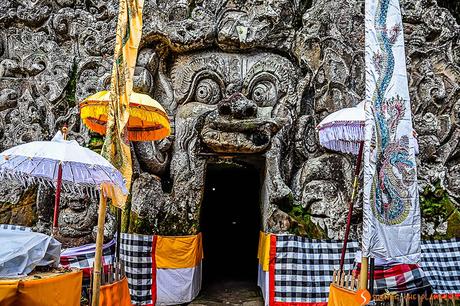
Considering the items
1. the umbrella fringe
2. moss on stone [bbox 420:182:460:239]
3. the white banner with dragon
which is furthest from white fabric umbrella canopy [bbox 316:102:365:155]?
moss on stone [bbox 420:182:460:239]

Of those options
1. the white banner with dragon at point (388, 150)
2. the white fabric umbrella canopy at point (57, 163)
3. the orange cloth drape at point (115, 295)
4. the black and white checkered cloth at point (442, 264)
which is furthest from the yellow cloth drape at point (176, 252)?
the white banner with dragon at point (388, 150)

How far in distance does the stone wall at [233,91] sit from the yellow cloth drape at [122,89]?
309cm

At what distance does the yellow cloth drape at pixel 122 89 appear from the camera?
→ 4.41 meters

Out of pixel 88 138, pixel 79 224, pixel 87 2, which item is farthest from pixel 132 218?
pixel 87 2

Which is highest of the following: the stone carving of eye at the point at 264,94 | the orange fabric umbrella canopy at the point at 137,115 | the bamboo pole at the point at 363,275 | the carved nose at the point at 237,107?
the stone carving of eye at the point at 264,94

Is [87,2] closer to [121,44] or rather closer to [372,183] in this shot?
[121,44]

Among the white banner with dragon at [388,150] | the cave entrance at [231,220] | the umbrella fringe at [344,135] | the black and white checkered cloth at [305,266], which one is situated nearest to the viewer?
the white banner with dragon at [388,150]

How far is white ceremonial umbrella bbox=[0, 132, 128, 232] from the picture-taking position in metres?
4.29

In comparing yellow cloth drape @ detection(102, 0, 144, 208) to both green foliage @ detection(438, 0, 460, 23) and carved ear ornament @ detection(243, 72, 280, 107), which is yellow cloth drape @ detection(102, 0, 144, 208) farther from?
green foliage @ detection(438, 0, 460, 23)

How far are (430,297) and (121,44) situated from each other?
4.92 meters

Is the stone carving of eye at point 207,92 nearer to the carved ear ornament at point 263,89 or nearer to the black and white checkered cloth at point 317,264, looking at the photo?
the carved ear ornament at point 263,89

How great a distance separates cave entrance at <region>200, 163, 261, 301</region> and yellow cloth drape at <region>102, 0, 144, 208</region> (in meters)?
6.34

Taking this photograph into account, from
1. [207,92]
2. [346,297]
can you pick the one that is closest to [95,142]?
[207,92]

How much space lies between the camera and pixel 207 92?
8422mm
